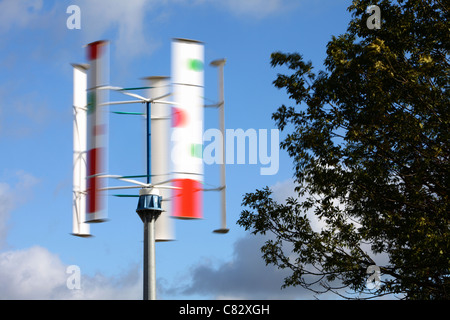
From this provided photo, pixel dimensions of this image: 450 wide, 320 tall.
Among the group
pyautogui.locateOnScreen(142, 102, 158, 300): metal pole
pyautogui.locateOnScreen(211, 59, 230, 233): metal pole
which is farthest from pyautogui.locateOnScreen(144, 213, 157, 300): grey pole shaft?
pyautogui.locateOnScreen(211, 59, 230, 233): metal pole

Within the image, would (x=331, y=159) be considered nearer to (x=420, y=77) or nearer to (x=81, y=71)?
(x=420, y=77)

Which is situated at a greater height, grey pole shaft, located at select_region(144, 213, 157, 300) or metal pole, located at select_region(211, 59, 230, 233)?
metal pole, located at select_region(211, 59, 230, 233)

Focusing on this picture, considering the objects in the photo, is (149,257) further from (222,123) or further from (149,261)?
(222,123)

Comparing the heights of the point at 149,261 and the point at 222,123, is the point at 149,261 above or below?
below

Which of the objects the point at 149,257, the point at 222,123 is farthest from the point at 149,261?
the point at 222,123

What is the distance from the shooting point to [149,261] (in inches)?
333

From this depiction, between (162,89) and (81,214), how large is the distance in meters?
2.16

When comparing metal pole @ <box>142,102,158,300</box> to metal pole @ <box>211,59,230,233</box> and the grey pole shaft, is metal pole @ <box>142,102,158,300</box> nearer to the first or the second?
the grey pole shaft

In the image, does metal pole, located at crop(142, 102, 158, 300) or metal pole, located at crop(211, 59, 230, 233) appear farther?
metal pole, located at crop(211, 59, 230, 233)

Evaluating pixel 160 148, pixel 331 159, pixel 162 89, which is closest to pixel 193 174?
pixel 160 148

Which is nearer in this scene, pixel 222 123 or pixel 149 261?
pixel 149 261

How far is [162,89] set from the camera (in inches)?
369

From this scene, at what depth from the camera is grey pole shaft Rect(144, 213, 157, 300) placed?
8.40 m
